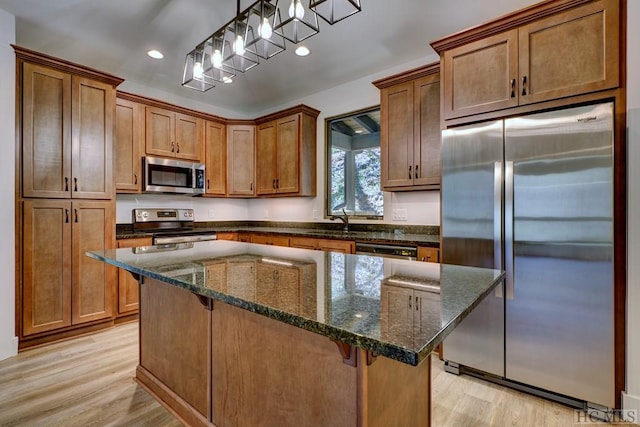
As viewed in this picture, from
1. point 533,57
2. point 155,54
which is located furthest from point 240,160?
point 533,57

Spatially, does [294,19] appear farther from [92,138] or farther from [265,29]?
[92,138]

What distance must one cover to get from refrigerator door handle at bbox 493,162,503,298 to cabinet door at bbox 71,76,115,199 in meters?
3.38

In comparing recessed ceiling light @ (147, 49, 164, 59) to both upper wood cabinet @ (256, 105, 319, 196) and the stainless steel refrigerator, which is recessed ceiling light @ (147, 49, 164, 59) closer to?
upper wood cabinet @ (256, 105, 319, 196)

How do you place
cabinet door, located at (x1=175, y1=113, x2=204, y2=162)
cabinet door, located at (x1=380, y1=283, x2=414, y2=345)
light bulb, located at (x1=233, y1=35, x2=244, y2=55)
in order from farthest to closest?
cabinet door, located at (x1=175, y1=113, x2=204, y2=162) → light bulb, located at (x1=233, y1=35, x2=244, y2=55) → cabinet door, located at (x1=380, y1=283, x2=414, y2=345)

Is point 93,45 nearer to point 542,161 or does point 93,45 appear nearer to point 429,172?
point 429,172

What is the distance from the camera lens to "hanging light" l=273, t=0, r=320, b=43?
1.62 metres

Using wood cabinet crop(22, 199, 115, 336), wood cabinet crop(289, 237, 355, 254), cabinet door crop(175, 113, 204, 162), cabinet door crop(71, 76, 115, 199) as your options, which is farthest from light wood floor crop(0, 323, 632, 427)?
cabinet door crop(175, 113, 204, 162)

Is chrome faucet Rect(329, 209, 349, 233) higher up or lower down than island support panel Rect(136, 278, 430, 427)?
higher up

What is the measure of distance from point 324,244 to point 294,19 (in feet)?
7.05

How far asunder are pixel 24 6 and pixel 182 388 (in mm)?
3048

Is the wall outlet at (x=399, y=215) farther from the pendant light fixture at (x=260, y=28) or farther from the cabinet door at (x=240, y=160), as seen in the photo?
the cabinet door at (x=240, y=160)

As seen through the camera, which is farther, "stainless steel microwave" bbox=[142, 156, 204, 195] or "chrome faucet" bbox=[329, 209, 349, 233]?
"chrome faucet" bbox=[329, 209, 349, 233]

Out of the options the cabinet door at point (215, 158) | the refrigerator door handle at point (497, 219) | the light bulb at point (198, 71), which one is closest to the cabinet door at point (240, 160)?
the cabinet door at point (215, 158)

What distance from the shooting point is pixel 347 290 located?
3.39ft
